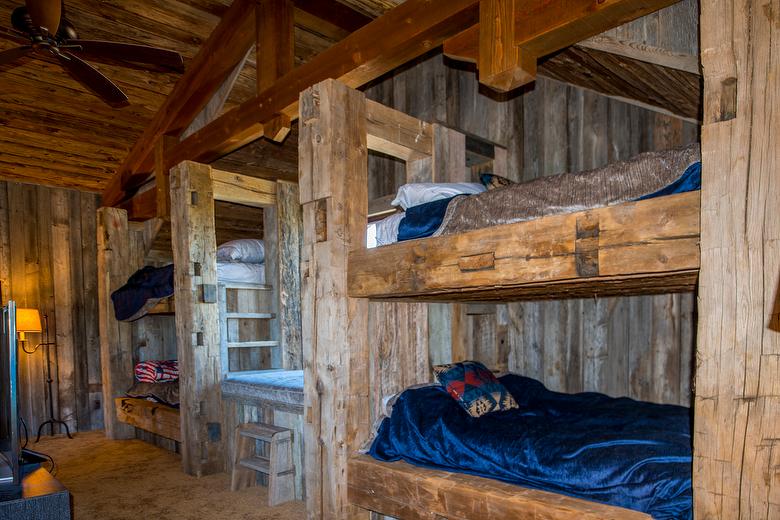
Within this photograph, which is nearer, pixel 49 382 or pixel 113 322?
pixel 113 322

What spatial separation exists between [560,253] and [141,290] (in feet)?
12.6

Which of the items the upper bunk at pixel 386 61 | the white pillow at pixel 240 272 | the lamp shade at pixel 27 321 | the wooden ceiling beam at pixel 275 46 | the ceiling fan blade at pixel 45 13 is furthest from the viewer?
the lamp shade at pixel 27 321

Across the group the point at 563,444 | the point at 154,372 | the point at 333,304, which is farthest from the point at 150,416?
the point at 563,444

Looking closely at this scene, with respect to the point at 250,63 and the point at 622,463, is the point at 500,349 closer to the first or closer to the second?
the point at 622,463

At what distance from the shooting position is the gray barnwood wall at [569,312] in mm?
2732

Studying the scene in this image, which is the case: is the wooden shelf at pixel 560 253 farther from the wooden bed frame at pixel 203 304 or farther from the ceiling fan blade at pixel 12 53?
the ceiling fan blade at pixel 12 53

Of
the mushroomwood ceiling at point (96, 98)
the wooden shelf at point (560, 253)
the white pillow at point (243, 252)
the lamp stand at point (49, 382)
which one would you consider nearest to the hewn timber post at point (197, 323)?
the white pillow at point (243, 252)

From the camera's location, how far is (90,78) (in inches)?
121

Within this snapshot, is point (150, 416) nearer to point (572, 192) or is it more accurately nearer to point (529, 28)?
point (572, 192)

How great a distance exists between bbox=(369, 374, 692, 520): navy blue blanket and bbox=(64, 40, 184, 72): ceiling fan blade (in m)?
2.42

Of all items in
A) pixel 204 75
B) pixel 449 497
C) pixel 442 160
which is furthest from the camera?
pixel 204 75

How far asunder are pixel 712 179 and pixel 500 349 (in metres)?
2.23

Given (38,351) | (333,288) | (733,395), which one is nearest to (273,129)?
(333,288)

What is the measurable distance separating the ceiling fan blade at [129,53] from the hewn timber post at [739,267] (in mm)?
2816
